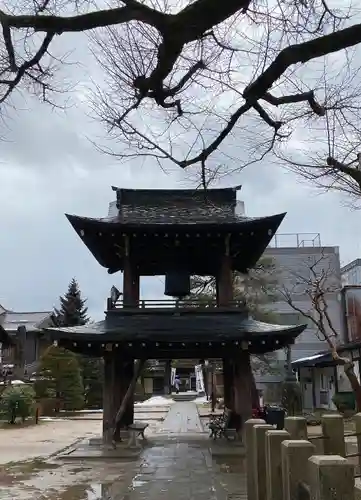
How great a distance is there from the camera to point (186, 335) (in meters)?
15.2

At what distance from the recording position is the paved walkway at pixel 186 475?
9.92 meters

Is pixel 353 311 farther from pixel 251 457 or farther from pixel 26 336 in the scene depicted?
pixel 26 336

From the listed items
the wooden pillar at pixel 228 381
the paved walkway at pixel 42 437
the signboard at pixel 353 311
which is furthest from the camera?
the signboard at pixel 353 311

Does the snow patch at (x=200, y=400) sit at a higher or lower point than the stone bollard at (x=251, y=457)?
lower

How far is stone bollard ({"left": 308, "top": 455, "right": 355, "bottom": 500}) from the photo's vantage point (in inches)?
163

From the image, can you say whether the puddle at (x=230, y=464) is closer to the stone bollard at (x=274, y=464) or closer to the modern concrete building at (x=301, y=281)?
the stone bollard at (x=274, y=464)

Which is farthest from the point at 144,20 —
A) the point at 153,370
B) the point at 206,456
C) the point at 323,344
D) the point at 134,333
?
the point at 153,370

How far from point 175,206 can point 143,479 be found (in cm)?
904

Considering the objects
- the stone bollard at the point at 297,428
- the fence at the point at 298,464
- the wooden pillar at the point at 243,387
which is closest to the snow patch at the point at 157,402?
the wooden pillar at the point at 243,387

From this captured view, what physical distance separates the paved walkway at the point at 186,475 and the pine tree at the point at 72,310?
31960 millimetres

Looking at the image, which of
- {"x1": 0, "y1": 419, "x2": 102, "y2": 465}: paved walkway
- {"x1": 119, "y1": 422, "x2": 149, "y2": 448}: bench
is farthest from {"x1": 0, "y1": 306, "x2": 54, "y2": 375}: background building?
{"x1": 119, "y1": 422, "x2": 149, "y2": 448}: bench

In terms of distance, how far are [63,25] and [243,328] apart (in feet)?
35.5

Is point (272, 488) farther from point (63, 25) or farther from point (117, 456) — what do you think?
point (117, 456)

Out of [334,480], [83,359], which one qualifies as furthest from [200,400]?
[334,480]
